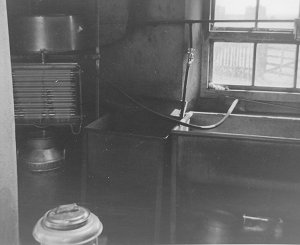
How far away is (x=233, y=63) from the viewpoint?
358 centimetres

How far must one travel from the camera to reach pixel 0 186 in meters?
1.47

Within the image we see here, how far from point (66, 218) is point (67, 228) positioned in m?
0.03

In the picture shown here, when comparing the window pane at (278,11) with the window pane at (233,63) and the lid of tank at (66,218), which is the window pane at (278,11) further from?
the lid of tank at (66,218)

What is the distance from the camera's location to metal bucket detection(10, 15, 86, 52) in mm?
2824

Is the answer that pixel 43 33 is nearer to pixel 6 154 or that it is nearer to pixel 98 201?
pixel 98 201

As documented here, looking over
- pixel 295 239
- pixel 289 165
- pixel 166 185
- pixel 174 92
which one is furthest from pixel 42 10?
pixel 295 239

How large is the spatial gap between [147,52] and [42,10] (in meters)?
0.95

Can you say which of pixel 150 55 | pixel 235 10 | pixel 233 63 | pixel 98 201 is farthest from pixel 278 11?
pixel 98 201

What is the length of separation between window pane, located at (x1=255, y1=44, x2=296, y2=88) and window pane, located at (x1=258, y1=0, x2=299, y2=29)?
16cm

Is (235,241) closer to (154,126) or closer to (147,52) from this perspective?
(154,126)

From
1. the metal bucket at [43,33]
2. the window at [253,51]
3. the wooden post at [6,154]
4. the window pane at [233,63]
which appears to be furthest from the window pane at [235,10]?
the wooden post at [6,154]

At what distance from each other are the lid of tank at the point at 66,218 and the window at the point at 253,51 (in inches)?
97.7

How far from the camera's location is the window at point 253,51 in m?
3.42

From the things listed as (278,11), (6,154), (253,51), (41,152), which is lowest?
(41,152)
